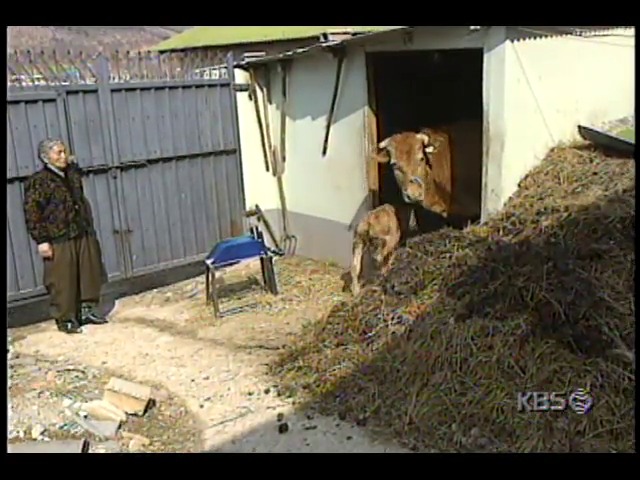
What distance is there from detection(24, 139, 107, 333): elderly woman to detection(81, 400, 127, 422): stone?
5.33ft

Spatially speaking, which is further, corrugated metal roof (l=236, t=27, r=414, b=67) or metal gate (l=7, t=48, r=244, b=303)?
metal gate (l=7, t=48, r=244, b=303)

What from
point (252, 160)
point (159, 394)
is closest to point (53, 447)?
point (159, 394)

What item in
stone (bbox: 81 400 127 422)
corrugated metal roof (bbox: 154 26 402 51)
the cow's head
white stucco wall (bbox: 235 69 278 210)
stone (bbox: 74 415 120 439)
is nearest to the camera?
stone (bbox: 74 415 120 439)

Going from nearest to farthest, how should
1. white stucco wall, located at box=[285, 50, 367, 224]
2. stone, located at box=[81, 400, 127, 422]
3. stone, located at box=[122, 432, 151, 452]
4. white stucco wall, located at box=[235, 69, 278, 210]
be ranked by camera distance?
stone, located at box=[122, 432, 151, 452]
stone, located at box=[81, 400, 127, 422]
white stucco wall, located at box=[285, 50, 367, 224]
white stucco wall, located at box=[235, 69, 278, 210]

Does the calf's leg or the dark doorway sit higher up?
the dark doorway

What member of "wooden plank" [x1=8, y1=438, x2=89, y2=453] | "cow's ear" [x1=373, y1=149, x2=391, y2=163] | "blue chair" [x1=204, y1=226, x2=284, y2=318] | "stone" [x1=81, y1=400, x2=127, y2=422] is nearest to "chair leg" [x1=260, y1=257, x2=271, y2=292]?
"blue chair" [x1=204, y1=226, x2=284, y2=318]

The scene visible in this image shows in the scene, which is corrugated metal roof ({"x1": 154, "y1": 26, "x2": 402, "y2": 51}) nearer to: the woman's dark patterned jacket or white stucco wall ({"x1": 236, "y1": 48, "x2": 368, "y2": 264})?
white stucco wall ({"x1": 236, "y1": 48, "x2": 368, "y2": 264})

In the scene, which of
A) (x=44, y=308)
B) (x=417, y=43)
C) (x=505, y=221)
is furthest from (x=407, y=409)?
(x=44, y=308)

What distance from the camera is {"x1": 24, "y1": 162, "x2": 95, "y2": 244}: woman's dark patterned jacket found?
5.45 m

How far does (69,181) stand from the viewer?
563 cm

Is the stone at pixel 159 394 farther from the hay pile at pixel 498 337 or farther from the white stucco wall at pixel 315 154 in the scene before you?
the white stucco wall at pixel 315 154

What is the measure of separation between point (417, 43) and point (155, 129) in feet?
9.35

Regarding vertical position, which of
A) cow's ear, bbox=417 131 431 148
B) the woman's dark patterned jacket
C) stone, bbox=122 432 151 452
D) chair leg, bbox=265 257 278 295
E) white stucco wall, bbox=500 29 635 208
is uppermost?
white stucco wall, bbox=500 29 635 208

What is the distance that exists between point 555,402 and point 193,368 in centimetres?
261
